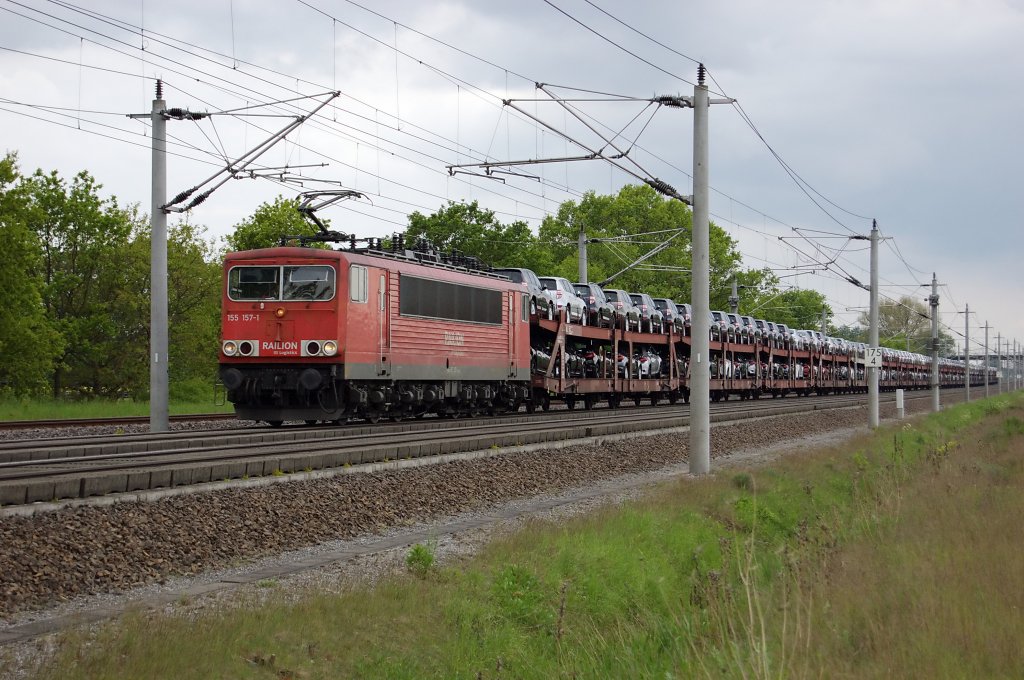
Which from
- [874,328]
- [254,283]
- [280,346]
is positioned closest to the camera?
[280,346]

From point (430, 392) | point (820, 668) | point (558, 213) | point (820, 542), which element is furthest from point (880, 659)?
point (558, 213)

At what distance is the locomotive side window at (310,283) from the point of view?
22906mm

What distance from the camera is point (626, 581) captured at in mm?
9422

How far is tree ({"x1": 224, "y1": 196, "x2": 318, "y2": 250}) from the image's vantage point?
46812mm

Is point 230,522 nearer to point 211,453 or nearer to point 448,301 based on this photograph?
→ point 211,453

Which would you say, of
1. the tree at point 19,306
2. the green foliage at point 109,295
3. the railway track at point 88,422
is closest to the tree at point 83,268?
the green foliage at point 109,295

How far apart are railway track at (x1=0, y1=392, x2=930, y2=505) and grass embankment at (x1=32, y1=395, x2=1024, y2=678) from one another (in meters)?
3.61

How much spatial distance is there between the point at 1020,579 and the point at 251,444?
13.2 m

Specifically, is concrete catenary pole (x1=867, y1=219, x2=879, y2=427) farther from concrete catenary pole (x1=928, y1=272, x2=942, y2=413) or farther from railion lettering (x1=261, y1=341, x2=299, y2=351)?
railion lettering (x1=261, y1=341, x2=299, y2=351)

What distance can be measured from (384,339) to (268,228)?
24.9 metres

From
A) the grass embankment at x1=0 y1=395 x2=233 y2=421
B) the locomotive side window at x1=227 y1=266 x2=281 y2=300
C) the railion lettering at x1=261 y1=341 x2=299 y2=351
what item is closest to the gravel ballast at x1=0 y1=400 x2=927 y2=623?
the railion lettering at x1=261 y1=341 x2=299 y2=351

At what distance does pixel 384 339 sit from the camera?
24.1m

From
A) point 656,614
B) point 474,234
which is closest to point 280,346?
point 656,614

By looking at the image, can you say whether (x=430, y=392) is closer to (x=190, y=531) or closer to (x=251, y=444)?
(x=251, y=444)
